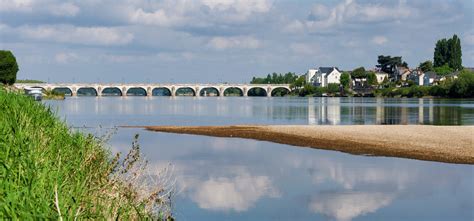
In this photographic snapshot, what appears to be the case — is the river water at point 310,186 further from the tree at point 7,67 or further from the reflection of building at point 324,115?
the tree at point 7,67

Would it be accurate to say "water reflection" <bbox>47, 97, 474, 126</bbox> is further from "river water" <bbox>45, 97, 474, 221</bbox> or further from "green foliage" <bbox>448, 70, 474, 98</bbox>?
"green foliage" <bbox>448, 70, 474, 98</bbox>

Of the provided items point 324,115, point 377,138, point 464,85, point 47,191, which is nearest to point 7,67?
point 324,115

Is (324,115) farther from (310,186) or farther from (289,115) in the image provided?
(310,186)

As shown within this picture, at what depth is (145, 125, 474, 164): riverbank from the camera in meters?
35.3

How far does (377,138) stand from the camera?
144ft

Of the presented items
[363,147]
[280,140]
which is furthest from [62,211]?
[280,140]

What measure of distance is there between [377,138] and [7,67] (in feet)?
356

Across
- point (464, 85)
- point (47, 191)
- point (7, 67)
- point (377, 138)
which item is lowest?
point (377, 138)

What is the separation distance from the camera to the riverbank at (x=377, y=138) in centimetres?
3528

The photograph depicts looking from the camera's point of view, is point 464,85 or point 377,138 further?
point 464,85

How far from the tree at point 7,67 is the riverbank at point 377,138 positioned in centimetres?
8543

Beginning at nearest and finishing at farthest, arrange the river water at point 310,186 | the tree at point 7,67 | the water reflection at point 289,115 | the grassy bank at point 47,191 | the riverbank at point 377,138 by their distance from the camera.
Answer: the grassy bank at point 47,191 → the river water at point 310,186 → the riverbank at point 377,138 → the water reflection at point 289,115 → the tree at point 7,67

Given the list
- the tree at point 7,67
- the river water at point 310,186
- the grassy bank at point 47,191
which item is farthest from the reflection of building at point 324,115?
the tree at point 7,67

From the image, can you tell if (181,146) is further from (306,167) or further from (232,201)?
(232,201)
